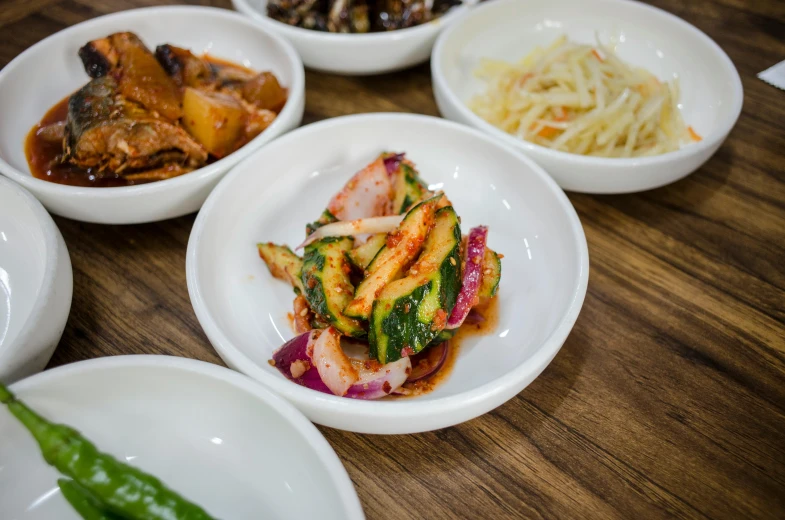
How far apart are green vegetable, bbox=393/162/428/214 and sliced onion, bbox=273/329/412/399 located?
0.55 m

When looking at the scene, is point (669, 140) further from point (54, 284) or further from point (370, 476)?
point (54, 284)

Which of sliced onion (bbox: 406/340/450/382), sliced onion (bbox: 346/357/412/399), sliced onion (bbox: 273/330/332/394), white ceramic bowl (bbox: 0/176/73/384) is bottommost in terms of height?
sliced onion (bbox: 406/340/450/382)

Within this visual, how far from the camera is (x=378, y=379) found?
4.73ft

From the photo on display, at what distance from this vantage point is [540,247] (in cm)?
188

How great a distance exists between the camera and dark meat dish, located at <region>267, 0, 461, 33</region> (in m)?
2.68

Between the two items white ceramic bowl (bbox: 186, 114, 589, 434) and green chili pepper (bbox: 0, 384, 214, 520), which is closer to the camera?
green chili pepper (bbox: 0, 384, 214, 520)

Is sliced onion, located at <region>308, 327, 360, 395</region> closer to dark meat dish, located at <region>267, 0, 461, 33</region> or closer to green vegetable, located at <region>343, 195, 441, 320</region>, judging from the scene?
green vegetable, located at <region>343, 195, 441, 320</region>

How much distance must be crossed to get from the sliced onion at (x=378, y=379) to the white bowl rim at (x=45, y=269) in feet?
2.68

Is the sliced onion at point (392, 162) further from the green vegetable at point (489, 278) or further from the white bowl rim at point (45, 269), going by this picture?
the white bowl rim at point (45, 269)

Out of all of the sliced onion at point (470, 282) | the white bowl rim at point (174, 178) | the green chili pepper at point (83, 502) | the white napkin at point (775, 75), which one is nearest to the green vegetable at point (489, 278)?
the sliced onion at point (470, 282)

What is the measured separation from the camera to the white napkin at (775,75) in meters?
2.76

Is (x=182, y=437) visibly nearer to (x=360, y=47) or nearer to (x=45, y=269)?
(x=45, y=269)

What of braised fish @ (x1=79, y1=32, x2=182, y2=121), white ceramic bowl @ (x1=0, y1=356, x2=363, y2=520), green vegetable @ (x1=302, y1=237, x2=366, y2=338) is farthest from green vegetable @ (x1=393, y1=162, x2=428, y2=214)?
braised fish @ (x1=79, y1=32, x2=182, y2=121)

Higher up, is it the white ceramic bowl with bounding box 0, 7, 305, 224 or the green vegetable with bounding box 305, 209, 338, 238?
the white ceramic bowl with bounding box 0, 7, 305, 224
